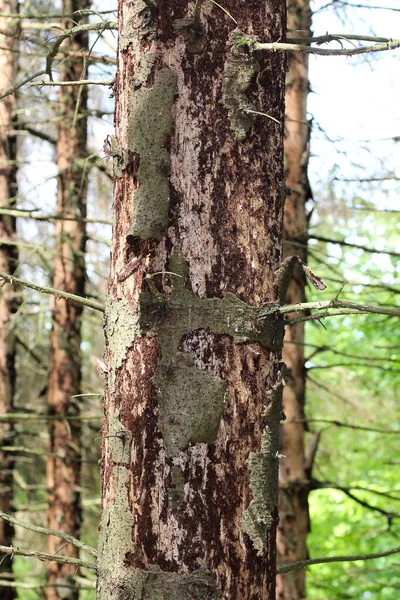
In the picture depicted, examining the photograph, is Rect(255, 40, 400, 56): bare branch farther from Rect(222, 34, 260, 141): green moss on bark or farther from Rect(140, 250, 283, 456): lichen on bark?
Rect(140, 250, 283, 456): lichen on bark

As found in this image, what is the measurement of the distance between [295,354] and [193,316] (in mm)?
3770

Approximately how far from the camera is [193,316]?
1921mm

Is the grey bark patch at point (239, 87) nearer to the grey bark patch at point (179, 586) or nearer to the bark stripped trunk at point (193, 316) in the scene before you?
the bark stripped trunk at point (193, 316)

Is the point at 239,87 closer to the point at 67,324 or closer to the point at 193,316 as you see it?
the point at 193,316

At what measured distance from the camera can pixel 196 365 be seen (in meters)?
1.90

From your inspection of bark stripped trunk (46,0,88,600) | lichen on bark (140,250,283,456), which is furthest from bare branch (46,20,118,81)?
bark stripped trunk (46,0,88,600)

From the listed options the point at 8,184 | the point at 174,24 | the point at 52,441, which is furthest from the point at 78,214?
the point at 174,24

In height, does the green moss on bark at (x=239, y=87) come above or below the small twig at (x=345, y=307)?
above

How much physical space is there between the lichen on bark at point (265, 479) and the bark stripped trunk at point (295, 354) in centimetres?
321

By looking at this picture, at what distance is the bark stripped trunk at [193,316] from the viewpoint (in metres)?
1.85

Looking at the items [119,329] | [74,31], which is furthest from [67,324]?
[119,329]

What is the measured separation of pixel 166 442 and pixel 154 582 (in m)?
0.34

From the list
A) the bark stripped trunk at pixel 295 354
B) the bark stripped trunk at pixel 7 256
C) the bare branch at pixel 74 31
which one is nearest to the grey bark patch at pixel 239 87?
the bare branch at pixel 74 31

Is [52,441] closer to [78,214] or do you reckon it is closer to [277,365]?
[78,214]
